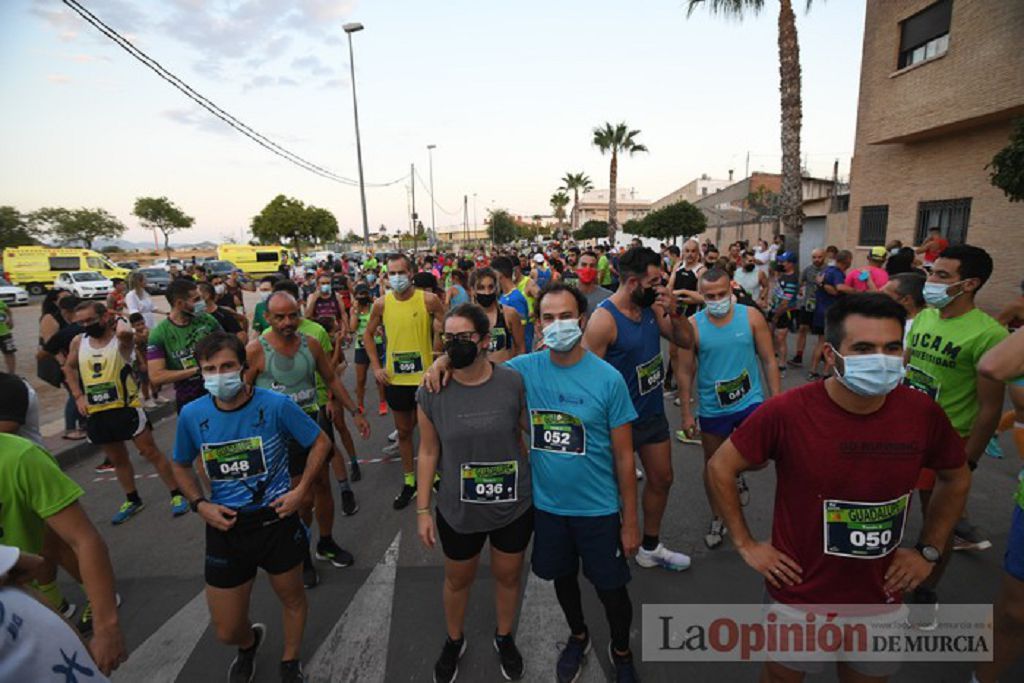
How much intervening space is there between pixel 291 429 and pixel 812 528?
255cm

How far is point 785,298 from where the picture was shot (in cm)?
934

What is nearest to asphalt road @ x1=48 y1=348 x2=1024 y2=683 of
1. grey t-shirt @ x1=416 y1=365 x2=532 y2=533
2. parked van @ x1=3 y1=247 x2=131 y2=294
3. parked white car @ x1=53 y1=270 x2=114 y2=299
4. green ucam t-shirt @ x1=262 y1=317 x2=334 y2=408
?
grey t-shirt @ x1=416 y1=365 x2=532 y2=533

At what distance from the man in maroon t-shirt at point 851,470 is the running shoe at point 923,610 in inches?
61.0

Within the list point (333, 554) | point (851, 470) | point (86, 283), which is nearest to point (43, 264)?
point (86, 283)

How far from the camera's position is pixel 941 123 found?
1277cm

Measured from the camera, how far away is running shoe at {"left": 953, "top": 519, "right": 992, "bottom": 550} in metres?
3.63

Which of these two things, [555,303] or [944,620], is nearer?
[555,303]

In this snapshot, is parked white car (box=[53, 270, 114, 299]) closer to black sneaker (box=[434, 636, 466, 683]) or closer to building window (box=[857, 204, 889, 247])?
black sneaker (box=[434, 636, 466, 683])

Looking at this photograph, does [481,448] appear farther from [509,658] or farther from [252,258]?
[252,258]

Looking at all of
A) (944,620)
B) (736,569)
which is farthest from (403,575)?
(944,620)

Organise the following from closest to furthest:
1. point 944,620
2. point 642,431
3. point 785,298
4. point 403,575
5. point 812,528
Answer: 1. point 812,528
2. point 944,620
3. point 642,431
4. point 403,575
5. point 785,298

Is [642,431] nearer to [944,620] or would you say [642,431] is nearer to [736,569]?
[736,569]

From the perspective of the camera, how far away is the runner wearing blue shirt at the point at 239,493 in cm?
256

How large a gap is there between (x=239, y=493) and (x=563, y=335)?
189 cm
